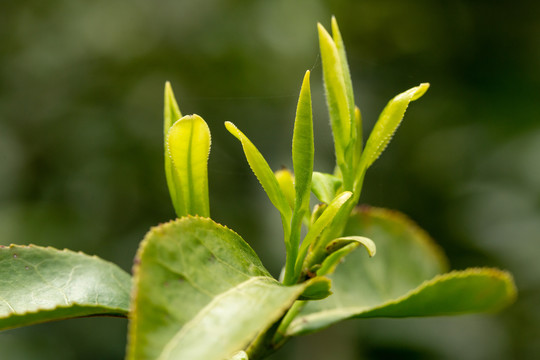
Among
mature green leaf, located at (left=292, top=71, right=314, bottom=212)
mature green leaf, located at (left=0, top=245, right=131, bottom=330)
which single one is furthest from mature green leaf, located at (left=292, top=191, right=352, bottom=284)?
mature green leaf, located at (left=0, top=245, right=131, bottom=330)

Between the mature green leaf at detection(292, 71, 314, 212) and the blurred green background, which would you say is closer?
the mature green leaf at detection(292, 71, 314, 212)

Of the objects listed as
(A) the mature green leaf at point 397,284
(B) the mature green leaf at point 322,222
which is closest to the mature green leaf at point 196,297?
(B) the mature green leaf at point 322,222

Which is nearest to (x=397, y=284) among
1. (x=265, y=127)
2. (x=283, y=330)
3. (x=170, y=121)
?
(x=283, y=330)

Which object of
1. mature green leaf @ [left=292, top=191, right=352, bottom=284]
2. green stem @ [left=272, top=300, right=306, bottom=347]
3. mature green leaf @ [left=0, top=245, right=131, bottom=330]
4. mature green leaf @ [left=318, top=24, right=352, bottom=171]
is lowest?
green stem @ [left=272, top=300, right=306, bottom=347]

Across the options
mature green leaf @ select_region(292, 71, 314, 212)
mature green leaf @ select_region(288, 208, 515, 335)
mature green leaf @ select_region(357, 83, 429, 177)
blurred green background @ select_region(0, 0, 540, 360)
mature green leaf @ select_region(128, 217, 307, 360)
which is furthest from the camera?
blurred green background @ select_region(0, 0, 540, 360)

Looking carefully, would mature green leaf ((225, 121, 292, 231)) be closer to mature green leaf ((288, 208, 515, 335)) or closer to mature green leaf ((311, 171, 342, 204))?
mature green leaf ((311, 171, 342, 204))
